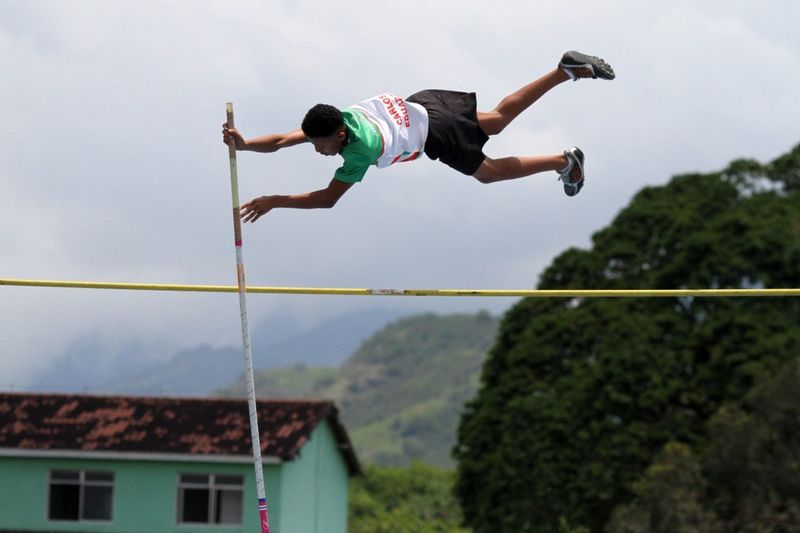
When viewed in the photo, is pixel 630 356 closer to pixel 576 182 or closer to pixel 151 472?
pixel 151 472

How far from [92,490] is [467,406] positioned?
25.0 ft

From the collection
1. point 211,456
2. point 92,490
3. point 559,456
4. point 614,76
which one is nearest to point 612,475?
point 559,456

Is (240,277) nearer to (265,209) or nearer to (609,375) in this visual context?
(265,209)

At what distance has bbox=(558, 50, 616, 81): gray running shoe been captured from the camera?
9.60 m

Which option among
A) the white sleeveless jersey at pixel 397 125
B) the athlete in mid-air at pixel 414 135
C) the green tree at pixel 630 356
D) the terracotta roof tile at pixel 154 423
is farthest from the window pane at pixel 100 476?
the white sleeveless jersey at pixel 397 125

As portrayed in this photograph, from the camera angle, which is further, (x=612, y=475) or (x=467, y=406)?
(x=467, y=406)

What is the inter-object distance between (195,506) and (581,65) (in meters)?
21.2

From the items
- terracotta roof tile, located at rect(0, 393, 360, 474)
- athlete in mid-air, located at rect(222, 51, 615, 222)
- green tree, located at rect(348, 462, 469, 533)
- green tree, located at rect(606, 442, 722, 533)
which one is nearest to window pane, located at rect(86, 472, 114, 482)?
terracotta roof tile, located at rect(0, 393, 360, 474)

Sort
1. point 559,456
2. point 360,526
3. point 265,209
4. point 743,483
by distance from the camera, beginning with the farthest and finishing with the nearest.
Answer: point 360,526, point 559,456, point 743,483, point 265,209

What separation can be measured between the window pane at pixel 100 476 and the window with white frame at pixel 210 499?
55.4 inches

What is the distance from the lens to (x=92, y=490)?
1170 inches

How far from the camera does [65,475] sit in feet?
97.3

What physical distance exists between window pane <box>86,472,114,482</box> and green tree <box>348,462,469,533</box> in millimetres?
24525

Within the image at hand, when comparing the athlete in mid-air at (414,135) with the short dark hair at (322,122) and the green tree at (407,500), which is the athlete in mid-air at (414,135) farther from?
the green tree at (407,500)
